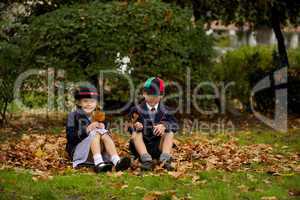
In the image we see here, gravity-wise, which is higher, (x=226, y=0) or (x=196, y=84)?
(x=226, y=0)

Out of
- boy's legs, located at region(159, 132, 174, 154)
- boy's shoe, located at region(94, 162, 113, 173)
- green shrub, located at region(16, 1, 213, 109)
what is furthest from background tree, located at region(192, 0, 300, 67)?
boy's shoe, located at region(94, 162, 113, 173)

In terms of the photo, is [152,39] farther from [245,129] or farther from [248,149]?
[248,149]

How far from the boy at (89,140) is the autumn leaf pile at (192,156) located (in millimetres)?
289

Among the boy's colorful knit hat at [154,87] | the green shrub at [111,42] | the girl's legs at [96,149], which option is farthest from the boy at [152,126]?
the green shrub at [111,42]

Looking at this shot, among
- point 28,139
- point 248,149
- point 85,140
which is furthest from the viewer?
point 28,139

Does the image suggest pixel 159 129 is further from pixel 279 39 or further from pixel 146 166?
pixel 279 39

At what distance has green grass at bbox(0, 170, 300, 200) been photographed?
23.7ft

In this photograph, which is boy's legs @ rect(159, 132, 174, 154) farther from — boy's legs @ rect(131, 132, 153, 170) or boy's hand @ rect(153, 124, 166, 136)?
boy's legs @ rect(131, 132, 153, 170)

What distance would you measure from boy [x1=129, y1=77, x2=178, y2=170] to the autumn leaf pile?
312mm

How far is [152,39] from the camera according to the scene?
13742mm

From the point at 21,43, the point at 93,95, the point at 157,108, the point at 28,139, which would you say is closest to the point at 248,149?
the point at 157,108

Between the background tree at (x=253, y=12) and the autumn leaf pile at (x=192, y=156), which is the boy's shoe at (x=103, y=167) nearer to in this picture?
the autumn leaf pile at (x=192, y=156)

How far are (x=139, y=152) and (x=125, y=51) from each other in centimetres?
500

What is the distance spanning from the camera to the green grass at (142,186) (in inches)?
285
